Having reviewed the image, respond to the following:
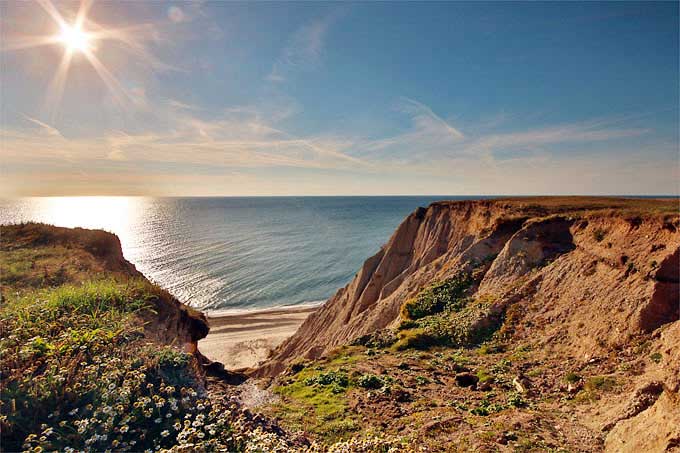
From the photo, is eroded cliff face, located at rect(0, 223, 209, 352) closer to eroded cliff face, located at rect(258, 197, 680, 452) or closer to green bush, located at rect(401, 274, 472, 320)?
eroded cliff face, located at rect(258, 197, 680, 452)

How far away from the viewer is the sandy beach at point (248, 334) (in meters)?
34.8

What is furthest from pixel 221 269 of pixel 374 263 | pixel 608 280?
pixel 608 280

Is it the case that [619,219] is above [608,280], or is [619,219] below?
above

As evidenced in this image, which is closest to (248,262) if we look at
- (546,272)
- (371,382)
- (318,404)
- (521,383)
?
(546,272)

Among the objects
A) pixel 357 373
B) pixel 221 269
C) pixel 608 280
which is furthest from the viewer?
pixel 221 269

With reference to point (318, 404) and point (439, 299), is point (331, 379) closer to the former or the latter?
point (318, 404)

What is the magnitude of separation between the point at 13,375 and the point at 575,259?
24.9 m

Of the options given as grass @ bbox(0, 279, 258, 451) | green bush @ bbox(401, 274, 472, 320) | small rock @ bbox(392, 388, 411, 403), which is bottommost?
small rock @ bbox(392, 388, 411, 403)

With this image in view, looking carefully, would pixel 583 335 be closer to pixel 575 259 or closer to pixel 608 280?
pixel 608 280

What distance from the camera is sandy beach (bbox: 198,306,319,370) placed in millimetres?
34812

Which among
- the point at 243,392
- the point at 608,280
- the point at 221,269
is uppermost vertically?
the point at 608,280

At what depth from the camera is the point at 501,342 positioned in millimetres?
17219

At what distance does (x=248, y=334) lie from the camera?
130 feet

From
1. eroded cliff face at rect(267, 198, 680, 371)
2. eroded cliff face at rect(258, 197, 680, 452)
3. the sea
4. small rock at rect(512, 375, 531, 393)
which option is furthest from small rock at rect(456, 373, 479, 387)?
the sea
